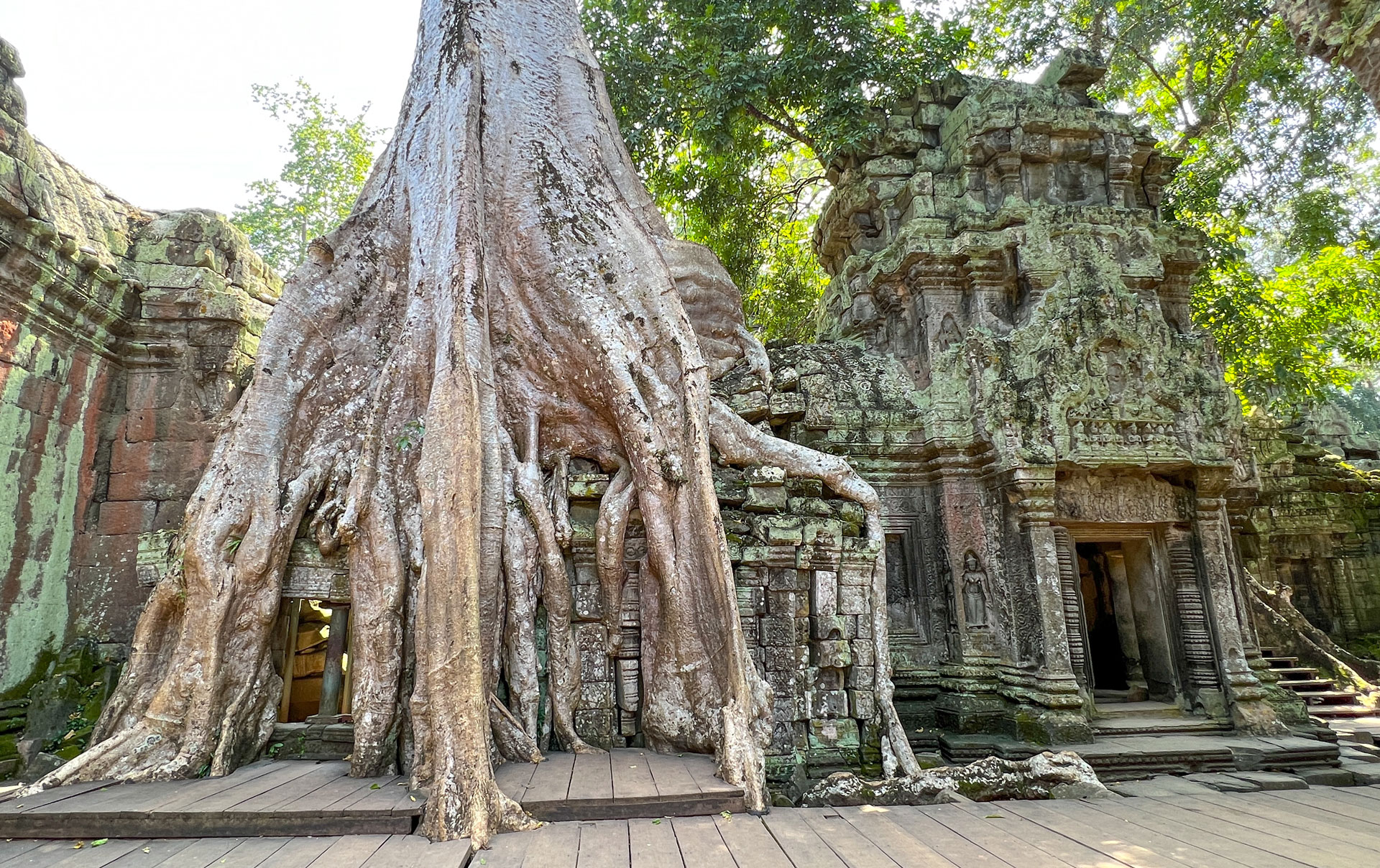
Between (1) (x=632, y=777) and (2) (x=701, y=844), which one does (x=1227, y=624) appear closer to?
(1) (x=632, y=777)

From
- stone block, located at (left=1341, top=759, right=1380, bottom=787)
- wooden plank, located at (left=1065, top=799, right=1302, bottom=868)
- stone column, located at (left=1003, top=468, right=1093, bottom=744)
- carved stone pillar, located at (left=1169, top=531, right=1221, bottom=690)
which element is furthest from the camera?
carved stone pillar, located at (left=1169, top=531, right=1221, bottom=690)

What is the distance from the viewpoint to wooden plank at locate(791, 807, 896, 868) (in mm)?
2318

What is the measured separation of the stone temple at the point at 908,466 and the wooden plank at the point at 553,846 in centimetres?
97

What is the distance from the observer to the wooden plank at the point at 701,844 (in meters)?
2.30

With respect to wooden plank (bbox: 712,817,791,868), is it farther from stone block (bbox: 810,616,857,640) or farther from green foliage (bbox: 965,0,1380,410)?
green foliage (bbox: 965,0,1380,410)

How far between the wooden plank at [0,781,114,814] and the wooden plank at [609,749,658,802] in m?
1.99

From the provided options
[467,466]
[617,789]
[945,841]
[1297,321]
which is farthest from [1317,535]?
[467,466]

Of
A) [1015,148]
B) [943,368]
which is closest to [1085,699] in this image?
[943,368]

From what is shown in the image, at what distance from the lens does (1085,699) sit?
5.76 meters

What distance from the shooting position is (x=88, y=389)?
5.37 m

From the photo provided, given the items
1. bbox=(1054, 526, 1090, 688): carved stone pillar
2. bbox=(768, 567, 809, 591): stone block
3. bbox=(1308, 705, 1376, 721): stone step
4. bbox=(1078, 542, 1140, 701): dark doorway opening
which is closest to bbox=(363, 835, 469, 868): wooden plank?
bbox=(768, 567, 809, 591): stone block

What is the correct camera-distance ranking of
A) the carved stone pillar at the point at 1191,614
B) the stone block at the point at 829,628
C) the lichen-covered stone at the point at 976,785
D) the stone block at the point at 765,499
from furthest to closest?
the carved stone pillar at the point at 1191,614 → the stone block at the point at 765,499 → the stone block at the point at 829,628 → the lichen-covered stone at the point at 976,785

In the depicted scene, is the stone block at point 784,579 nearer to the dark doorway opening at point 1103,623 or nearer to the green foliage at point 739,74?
the dark doorway opening at point 1103,623

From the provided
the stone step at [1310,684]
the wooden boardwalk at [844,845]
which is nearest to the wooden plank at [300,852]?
the wooden boardwalk at [844,845]
